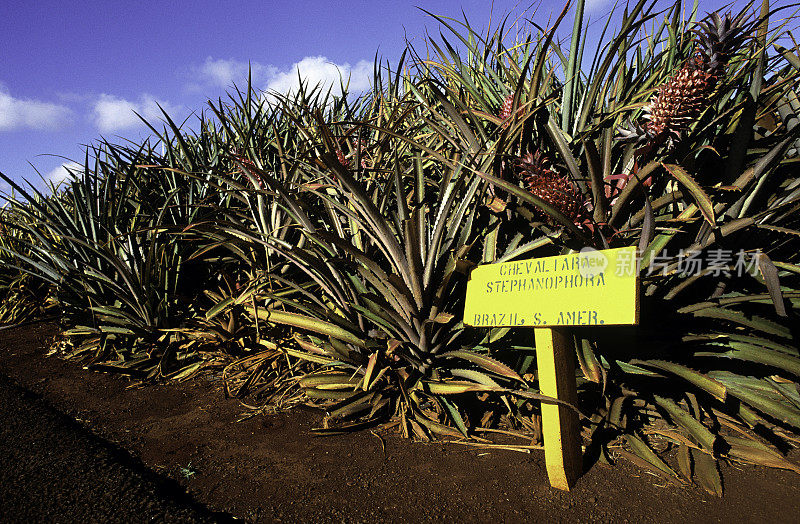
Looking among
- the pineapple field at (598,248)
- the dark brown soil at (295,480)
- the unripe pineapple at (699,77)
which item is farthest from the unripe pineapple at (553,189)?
the dark brown soil at (295,480)

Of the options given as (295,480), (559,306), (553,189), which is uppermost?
(553,189)

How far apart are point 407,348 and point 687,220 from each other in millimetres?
905

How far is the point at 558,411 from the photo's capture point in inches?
45.7

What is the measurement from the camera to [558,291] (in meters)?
1.11

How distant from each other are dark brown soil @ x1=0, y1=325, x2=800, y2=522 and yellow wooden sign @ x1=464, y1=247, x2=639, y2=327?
0.43m

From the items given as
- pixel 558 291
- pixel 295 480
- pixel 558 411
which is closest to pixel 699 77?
pixel 558 291

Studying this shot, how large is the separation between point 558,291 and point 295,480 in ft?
2.82

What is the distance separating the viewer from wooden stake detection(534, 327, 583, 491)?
3.79ft

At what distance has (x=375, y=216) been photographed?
144cm

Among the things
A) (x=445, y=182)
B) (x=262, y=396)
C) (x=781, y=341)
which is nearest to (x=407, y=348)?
(x=445, y=182)

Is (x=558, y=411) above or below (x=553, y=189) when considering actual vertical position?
below

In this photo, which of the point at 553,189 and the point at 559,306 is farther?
the point at 553,189

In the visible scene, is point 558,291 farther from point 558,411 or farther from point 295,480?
point 295,480

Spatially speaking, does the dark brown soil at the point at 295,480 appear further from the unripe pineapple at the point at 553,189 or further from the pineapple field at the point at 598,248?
the unripe pineapple at the point at 553,189
